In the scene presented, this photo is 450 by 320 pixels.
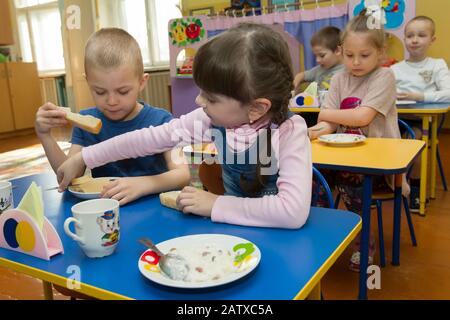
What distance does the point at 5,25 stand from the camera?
6.11m

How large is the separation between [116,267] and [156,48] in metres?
6.04

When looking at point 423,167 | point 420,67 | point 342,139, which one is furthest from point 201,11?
point 342,139

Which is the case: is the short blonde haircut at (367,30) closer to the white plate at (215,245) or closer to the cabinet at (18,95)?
the white plate at (215,245)

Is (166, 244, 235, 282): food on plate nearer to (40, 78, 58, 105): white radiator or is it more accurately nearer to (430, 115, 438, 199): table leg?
(430, 115, 438, 199): table leg

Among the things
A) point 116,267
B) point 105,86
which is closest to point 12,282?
point 105,86

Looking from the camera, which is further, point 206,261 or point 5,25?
point 5,25

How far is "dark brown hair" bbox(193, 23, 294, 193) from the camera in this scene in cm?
76

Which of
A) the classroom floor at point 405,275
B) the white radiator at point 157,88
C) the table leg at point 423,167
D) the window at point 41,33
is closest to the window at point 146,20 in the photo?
the white radiator at point 157,88

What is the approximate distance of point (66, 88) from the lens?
6781mm

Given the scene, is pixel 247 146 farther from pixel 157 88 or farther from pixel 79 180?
pixel 157 88

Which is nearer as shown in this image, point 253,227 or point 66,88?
point 253,227

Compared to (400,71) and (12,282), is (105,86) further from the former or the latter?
(400,71)

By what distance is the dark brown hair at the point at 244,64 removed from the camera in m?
0.76

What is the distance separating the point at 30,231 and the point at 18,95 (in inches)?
248
